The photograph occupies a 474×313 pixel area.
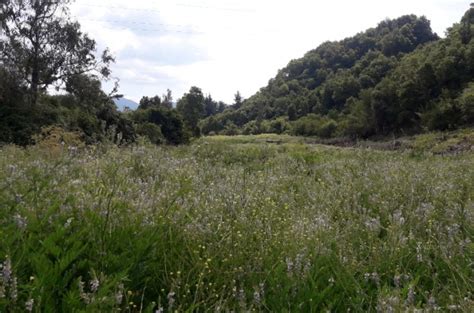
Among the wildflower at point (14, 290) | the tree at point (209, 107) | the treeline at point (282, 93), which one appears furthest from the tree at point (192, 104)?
the wildflower at point (14, 290)

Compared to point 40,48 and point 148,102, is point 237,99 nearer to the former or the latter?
point 148,102

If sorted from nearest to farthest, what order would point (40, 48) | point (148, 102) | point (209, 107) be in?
point (40, 48)
point (148, 102)
point (209, 107)

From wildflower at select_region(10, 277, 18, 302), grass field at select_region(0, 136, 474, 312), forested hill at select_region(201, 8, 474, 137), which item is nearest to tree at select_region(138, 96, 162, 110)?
forested hill at select_region(201, 8, 474, 137)

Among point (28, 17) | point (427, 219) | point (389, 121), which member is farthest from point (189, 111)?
point (427, 219)

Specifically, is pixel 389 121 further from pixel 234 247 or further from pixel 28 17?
pixel 234 247

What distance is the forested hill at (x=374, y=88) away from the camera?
55031 mm

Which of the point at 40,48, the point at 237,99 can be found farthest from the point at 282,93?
the point at 40,48

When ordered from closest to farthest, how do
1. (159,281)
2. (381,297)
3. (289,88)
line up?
(381,297), (159,281), (289,88)

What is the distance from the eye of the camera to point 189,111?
78.2 m

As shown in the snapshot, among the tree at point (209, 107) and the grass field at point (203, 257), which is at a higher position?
the tree at point (209, 107)

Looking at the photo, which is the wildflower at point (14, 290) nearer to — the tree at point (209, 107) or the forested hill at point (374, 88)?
the forested hill at point (374, 88)

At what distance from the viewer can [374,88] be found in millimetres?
73625

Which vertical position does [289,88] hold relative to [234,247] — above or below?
above

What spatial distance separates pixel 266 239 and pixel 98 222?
47.0 inches
